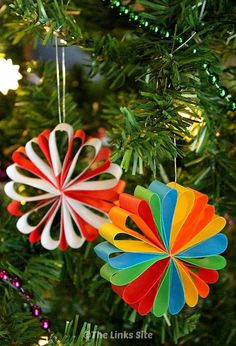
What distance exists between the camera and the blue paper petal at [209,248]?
1.54 feet

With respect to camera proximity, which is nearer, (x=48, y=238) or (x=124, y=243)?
(x=124, y=243)

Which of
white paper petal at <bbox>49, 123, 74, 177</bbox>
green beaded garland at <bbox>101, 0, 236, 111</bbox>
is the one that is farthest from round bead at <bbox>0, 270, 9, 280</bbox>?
green beaded garland at <bbox>101, 0, 236, 111</bbox>

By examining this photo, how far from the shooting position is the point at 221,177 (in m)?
0.62

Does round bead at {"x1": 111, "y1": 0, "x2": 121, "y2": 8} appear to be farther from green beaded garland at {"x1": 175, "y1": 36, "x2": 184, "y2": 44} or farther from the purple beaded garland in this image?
the purple beaded garland

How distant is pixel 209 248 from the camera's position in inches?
18.6

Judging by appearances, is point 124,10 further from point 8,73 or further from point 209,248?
point 209,248

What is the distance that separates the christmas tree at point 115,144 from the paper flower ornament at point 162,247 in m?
0.02

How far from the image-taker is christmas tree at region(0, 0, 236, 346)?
1.61ft

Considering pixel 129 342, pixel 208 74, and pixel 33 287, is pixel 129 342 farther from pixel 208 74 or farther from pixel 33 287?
pixel 208 74

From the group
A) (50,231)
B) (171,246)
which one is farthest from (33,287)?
(171,246)

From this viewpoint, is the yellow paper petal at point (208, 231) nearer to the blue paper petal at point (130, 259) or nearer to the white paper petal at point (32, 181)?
the blue paper petal at point (130, 259)

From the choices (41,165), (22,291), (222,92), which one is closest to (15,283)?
(22,291)

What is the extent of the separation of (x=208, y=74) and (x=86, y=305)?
316 millimetres

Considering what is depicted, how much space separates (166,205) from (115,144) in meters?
0.06
